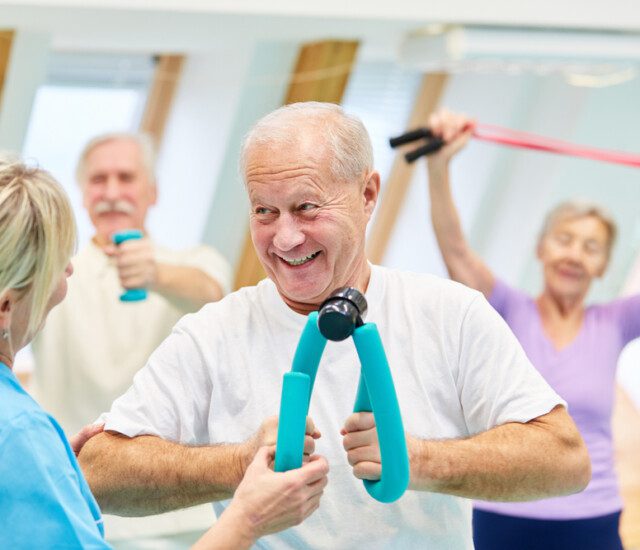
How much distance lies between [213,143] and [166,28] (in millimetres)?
610

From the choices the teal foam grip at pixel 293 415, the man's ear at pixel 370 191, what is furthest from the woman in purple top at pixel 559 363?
the teal foam grip at pixel 293 415

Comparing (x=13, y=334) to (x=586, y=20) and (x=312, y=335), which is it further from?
(x=586, y=20)

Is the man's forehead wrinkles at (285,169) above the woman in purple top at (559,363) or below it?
above

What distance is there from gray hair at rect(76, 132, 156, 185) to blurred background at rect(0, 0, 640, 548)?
7.1 inches

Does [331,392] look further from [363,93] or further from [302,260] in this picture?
[363,93]

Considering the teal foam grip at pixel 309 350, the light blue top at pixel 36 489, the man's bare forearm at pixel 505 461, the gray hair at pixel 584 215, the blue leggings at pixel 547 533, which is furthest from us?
the gray hair at pixel 584 215

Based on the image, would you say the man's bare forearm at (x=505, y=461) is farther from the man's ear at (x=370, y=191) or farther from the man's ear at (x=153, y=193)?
the man's ear at (x=153, y=193)

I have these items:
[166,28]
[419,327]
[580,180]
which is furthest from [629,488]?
[419,327]

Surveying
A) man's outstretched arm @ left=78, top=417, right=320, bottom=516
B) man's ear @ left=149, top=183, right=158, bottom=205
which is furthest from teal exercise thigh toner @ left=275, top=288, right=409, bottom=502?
man's ear @ left=149, top=183, right=158, bottom=205

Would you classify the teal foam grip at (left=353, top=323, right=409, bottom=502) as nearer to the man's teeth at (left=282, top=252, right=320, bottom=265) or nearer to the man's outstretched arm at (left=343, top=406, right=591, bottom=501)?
the man's outstretched arm at (left=343, top=406, right=591, bottom=501)

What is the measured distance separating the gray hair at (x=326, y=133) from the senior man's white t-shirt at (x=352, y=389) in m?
0.19

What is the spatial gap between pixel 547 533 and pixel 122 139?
1.28 meters

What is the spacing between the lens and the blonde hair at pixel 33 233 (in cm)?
124

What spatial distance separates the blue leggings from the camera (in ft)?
7.98
